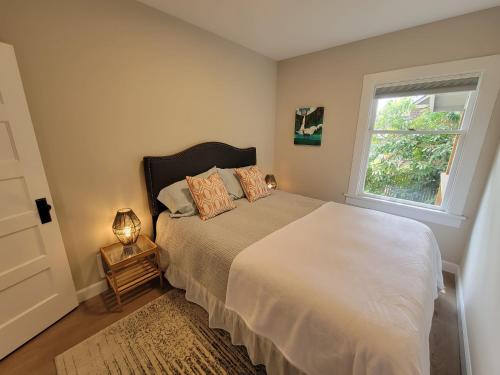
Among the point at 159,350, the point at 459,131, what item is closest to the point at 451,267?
the point at 459,131

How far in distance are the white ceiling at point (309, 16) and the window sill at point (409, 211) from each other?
6.03 ft

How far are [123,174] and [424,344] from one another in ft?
7.41

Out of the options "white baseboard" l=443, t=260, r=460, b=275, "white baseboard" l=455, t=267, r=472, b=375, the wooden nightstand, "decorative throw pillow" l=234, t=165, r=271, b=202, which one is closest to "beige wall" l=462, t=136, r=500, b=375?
"white baseboard" l=455, t=267, r=472, b=375

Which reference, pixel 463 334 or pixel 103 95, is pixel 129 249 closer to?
pixel 103 95

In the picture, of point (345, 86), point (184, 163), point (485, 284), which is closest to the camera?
point (485, 284)

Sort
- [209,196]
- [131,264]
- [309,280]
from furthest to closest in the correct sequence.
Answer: [209,196] < [131,264] < [309,280]

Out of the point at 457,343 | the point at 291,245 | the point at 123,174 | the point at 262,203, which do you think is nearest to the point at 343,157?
the point at 262,203

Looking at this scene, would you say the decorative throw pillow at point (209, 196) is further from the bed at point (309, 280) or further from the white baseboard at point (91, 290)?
the white baseboard at point (91, 290)

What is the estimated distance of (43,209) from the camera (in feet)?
Result: 4.71

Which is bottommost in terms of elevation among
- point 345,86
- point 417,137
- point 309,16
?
point 417,137

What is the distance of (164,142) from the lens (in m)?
2.14

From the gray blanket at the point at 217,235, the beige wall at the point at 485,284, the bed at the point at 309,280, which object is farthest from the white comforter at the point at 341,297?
the beige wall at the point at 485,284

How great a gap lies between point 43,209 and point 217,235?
1.18 m

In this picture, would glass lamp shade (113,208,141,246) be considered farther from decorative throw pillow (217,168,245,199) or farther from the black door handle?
decorative throw pillow (217,168,245,199)
